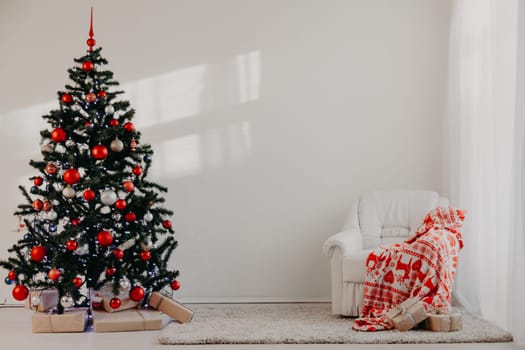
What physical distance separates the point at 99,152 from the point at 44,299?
100cm

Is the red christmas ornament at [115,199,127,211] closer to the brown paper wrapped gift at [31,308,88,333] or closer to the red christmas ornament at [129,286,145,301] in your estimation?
the red christmas ornament at [129,286,145,301]

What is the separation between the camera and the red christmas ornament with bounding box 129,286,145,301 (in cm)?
439

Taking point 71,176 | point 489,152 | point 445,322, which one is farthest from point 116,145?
point 489,152

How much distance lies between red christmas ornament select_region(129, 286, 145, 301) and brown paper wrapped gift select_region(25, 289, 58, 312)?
485 mm

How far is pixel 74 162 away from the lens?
4.27 metres

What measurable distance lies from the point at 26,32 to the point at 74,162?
6.02 ft

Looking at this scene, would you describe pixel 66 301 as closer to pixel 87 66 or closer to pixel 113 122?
pixel 113 122

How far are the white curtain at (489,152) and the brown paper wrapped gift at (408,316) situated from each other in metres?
0.51

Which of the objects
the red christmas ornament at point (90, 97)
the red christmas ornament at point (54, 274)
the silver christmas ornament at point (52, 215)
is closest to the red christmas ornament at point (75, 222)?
the silver christmas ornament at point (52, 215)

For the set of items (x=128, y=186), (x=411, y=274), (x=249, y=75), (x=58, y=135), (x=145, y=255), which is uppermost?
(x=249, y=75)

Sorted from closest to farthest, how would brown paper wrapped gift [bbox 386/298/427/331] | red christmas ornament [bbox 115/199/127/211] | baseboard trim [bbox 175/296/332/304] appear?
brown paper wrapped gift [bbox 386/298/427/331]
red christmas ornament [bbox 115/199/127/211]
baseboard trim [bbox 175/296/332/304]

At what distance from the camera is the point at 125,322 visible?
4.29 m

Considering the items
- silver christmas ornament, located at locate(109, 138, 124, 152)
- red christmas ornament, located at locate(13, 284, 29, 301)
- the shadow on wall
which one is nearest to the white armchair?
the shadow on wall

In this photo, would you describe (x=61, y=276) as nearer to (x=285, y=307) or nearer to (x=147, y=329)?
(x=147, y=329)
